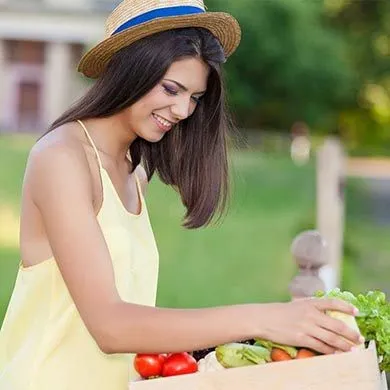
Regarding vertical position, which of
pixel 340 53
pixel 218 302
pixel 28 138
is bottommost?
pixel 218 302

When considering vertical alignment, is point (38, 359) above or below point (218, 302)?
below

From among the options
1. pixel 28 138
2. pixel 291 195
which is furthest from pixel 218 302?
pixel 28 138

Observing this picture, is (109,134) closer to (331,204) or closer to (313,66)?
(331,204)

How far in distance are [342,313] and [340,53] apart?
128 feet

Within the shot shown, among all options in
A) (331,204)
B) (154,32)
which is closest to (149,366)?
(154,32)

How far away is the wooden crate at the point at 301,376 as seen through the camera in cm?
220

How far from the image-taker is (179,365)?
92.1 inches

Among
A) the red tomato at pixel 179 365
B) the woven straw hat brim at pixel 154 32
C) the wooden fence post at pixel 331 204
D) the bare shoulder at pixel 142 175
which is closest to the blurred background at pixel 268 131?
the wooden fence post at pixel 331 204

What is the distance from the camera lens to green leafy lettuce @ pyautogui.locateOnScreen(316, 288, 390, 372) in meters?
2.40

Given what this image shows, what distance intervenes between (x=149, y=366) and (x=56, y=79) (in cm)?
4812

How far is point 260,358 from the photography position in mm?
2293

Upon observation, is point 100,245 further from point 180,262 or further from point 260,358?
point 180,262

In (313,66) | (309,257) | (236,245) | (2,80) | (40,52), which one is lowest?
(309,257)

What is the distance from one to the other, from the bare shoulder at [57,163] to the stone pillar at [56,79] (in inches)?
1849
